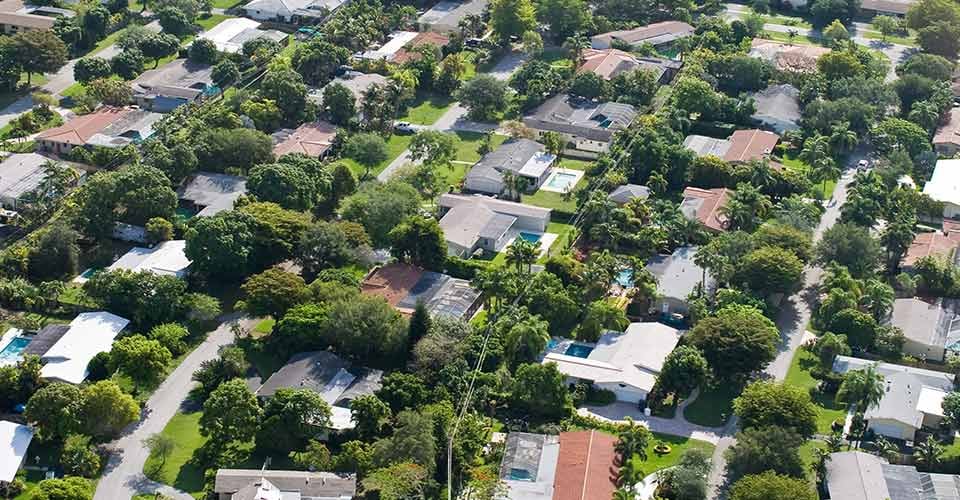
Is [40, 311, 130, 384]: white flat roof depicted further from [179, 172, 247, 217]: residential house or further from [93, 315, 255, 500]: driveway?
[179, 172, 247, 217]: residential house

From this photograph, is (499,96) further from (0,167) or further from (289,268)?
(0,167)

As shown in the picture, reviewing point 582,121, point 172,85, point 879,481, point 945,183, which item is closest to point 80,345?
point 172,85

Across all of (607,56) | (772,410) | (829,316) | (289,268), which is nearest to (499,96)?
(607,56)

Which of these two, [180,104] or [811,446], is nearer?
[811,446]

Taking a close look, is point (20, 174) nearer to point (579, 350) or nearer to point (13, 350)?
point (13, 350)

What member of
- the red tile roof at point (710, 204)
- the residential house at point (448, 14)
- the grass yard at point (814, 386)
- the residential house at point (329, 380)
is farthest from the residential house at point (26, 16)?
the grass yard at point (814, 386)

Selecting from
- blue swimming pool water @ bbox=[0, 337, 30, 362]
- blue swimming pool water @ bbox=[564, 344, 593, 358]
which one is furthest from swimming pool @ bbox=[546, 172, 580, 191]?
blue swimming pool water @ bbox=[0, 337, 30, 362]

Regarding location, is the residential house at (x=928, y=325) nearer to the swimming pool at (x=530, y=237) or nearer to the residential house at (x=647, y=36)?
the swimming pool at (x=530, y=237)
